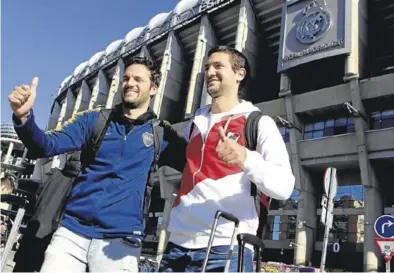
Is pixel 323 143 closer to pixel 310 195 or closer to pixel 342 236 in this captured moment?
pixel 310 195

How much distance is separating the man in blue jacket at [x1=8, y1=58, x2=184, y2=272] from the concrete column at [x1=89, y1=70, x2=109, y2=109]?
41.1 meters

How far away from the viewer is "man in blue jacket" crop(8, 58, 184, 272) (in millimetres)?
2281

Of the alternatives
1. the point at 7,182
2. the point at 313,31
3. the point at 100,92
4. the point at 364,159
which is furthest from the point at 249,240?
the point at 100,92

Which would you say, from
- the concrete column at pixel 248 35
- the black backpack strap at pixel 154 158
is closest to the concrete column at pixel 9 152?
the concrete column at pixel 248 35

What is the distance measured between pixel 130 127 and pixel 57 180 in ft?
2.03

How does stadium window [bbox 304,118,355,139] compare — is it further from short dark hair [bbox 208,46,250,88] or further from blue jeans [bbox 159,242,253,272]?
blue jeans [bbox 159,242,253,272]

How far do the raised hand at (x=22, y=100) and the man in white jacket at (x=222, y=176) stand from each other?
1011 millimetres

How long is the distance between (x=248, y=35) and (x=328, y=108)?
929 cm

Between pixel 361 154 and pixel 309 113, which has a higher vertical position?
pixel 309 113

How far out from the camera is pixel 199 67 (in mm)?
31328

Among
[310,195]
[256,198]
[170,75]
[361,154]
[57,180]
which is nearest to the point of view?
[256,198]

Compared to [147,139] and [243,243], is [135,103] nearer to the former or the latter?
[147,139]

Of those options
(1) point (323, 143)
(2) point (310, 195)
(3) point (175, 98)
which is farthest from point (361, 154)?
(3) point (175, 98)

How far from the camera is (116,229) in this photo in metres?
2.37
